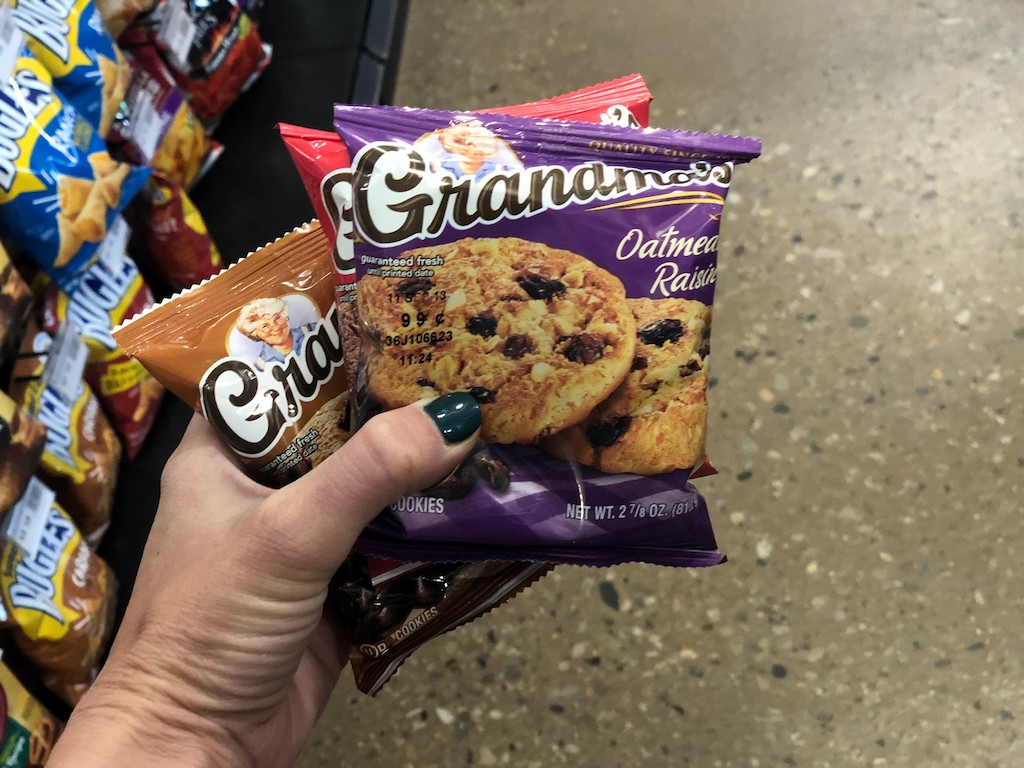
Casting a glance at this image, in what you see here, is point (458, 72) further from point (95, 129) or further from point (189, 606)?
point (189, 606)

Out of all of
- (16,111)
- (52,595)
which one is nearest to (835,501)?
(52,595)

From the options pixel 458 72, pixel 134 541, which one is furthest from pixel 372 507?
pixel 458 72

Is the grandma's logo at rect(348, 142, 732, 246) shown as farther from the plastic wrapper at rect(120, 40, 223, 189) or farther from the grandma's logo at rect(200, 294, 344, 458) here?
the plastic wrapper at rect(120, 40, 223, 189)

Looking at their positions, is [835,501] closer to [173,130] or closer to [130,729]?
[130,729]

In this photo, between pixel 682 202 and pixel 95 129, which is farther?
pixel 95 129

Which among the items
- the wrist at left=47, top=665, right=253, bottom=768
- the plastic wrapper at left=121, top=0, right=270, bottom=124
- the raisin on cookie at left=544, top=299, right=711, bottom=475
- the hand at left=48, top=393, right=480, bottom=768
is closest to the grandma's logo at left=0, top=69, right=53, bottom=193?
the plastic wrapper at left=121, top=0, right=270, bottom=124
